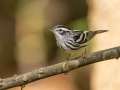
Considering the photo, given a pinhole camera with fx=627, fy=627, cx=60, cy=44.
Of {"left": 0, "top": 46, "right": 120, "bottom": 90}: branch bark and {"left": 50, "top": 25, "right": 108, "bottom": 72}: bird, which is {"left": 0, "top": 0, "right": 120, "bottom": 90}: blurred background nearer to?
{"left": 50, "top": 25, "right": 108, "bottom": 72}: bird

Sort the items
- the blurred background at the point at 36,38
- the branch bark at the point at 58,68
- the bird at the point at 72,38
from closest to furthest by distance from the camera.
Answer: the branch bark at the point at 58,68
the bird at the point at 72,38
the blurred background at the point at 36,38

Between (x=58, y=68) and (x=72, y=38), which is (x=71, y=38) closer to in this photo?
(x=72, y=38)

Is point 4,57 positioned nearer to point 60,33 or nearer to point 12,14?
point 12,14

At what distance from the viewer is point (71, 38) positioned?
9.00 ft

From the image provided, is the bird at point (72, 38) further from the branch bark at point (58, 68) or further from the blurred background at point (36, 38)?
the blurred background at point (36, 38)

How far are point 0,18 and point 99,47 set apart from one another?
238 cm

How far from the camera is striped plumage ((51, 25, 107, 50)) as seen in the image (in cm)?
263

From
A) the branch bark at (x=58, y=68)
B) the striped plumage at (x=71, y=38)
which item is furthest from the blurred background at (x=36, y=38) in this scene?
the branch bark at (x=58, y=68)

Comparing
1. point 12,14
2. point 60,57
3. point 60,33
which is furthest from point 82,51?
point 12,14

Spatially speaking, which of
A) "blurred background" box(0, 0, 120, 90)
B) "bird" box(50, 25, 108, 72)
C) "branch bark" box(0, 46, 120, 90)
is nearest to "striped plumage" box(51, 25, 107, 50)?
"bird" box(50, 25, 108, 72)

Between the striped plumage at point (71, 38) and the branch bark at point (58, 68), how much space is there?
16 centimetres

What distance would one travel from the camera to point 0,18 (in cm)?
552

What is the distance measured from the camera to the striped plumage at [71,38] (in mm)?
2627

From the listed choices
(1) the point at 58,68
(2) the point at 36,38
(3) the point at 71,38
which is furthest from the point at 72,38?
(2) the point at 36,38
